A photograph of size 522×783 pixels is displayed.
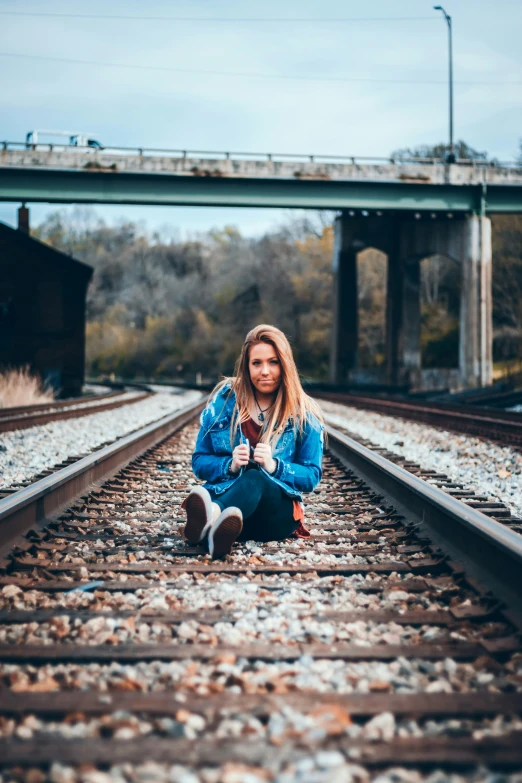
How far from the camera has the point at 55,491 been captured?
199 inches

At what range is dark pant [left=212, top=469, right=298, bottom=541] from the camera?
3.93 metres

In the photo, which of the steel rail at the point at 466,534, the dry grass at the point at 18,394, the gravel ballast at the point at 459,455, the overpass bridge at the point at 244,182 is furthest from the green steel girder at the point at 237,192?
the steel rail at the point at 466,534

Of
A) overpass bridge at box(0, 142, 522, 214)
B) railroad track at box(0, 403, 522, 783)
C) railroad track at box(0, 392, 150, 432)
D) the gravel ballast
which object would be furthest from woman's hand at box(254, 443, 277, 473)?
overpass bridge at box(0, 142, 522, 214)

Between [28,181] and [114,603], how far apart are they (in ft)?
77.8

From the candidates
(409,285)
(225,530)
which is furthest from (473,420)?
(409,285)

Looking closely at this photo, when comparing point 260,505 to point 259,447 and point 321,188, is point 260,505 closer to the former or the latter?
point 259,447

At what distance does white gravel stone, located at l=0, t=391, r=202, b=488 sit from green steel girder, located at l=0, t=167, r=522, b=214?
11.3 metres

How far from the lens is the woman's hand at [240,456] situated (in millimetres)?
3934

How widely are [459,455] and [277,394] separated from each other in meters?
5.39

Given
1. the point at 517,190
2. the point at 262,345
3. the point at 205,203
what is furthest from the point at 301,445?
the point at 517,190

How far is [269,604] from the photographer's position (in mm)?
3141

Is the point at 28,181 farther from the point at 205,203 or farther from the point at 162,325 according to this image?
the point at 162,325

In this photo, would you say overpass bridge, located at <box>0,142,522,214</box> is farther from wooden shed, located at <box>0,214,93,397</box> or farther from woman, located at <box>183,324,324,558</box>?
woman, located at <box>183,324,324,558</box>

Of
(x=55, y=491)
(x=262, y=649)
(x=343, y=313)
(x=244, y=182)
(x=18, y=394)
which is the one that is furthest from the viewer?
(x=343, y=313)
